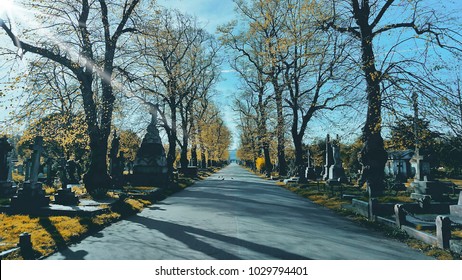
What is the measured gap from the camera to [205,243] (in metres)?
6.55

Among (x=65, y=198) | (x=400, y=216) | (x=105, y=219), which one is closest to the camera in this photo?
(x=400, y=216)

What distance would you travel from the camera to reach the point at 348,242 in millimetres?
6820

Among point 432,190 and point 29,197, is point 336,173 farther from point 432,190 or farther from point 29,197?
point 29,197

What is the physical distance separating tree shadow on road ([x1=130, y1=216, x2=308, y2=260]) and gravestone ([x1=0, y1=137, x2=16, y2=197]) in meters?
10.0

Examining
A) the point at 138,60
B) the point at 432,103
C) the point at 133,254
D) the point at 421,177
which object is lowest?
the point at 133,254

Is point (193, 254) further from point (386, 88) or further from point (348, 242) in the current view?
point (386, 88)

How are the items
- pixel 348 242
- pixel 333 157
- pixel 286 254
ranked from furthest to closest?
pixel 333 157 → pixel 348 242 → pixel 286 254

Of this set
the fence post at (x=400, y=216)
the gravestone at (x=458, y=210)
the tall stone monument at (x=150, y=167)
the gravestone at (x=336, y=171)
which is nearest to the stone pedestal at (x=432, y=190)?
the gravestone at (x=458, y=210)

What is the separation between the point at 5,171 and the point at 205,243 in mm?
14243

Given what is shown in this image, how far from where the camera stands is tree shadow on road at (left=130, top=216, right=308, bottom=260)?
18.8 feet

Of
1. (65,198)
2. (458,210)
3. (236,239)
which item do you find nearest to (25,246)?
(236,239)

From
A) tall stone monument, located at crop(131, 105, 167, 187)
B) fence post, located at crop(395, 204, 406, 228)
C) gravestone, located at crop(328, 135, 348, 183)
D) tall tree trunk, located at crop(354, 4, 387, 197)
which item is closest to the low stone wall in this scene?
fence post, located at crop(395, 204, 406, 228)

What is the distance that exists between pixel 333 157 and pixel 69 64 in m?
20.3
